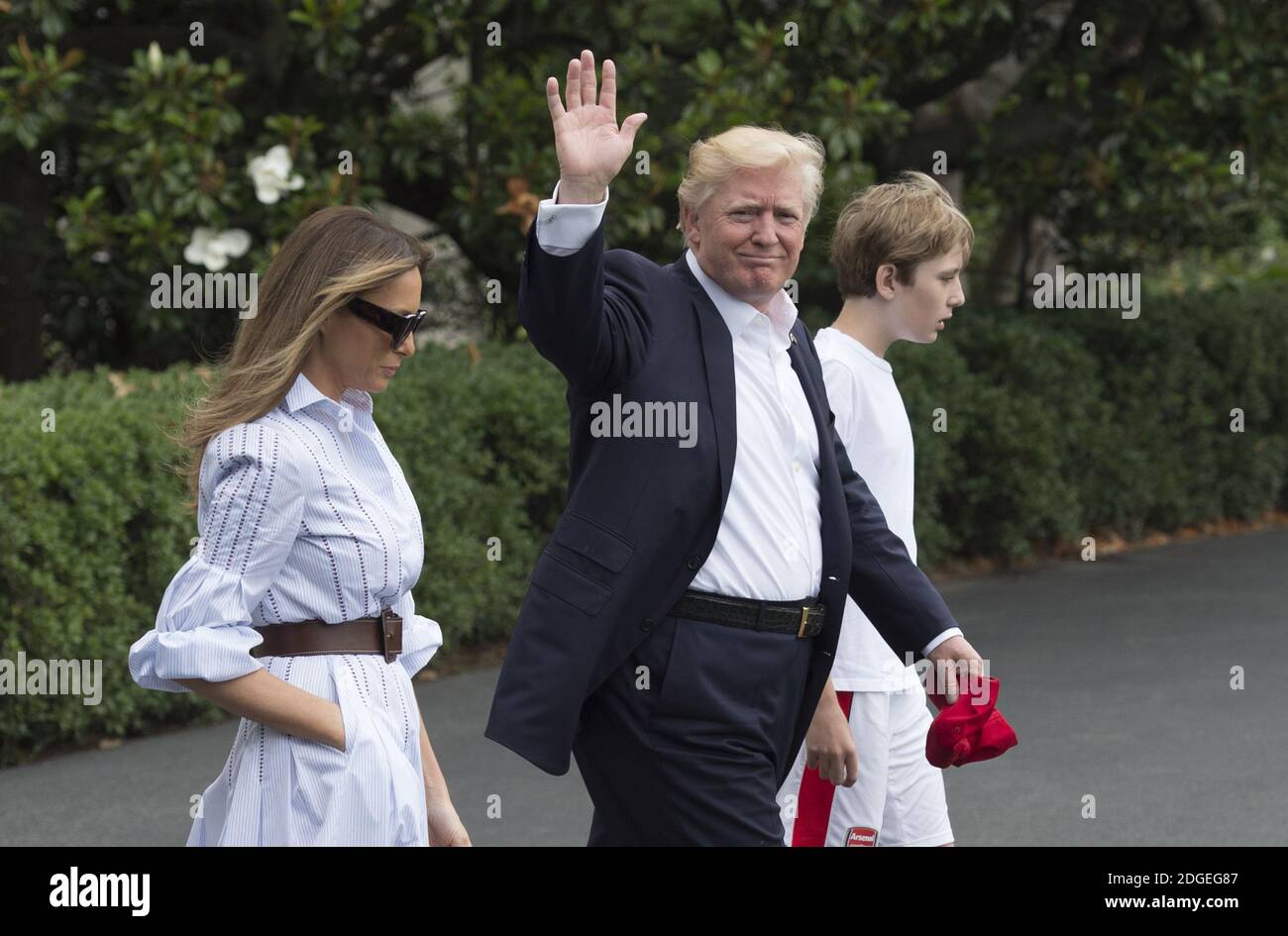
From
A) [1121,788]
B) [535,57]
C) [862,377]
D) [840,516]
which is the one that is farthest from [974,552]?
[840,516]

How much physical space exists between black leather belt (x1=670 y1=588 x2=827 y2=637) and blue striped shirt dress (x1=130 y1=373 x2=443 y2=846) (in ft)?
1.93

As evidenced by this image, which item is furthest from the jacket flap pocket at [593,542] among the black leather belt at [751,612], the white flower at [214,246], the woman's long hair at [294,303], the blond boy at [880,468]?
the white flower at [214,246]

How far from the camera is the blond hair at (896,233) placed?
4.37 metres

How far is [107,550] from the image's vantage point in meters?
7.06

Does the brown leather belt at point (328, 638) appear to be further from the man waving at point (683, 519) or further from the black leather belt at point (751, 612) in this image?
the black leather belt at point (751, 612)

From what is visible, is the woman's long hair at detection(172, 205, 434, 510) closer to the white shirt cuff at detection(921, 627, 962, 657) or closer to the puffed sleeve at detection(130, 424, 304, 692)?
the puffed sleeve at detection(130, 424, 304, 692)

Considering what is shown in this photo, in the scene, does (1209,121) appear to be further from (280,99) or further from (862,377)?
(862,377)

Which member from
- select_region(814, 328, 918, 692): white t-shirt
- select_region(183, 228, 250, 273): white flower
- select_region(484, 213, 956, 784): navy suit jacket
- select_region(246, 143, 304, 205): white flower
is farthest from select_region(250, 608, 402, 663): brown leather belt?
select_region(246, 143, 304, 205): white flower

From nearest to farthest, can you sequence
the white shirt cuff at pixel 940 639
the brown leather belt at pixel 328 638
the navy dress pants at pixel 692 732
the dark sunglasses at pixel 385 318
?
the brown leather belt at pixel 328 638, the dark sunglasses at pixel 385 318, the navy dress pants at pixel 692 732, the white shirt cuff at pixel 940 639

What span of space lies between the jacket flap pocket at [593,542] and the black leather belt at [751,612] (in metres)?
0.16

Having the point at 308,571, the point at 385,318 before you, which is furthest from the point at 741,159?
the point at 308,571

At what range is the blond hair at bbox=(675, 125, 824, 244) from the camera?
11.4 feet

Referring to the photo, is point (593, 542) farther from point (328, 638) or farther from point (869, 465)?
point (869, 465)
